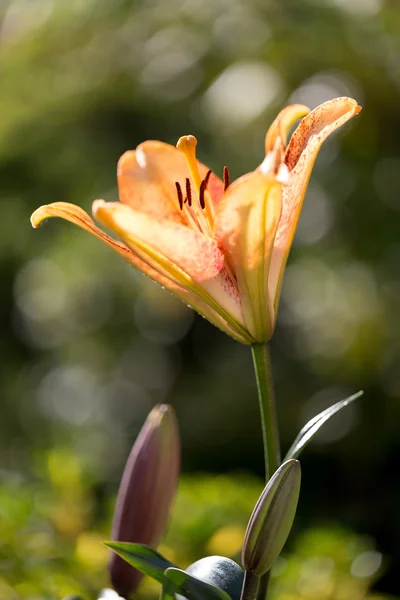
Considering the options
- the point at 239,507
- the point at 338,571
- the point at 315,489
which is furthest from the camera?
the point at 315,489

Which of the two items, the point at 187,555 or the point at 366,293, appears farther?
the point at 366,293

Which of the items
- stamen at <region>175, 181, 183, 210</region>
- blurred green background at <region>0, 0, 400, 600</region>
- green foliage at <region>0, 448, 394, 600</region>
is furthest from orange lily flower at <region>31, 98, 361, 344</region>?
blurred green background at <region>0, 0, 400, 600</region>

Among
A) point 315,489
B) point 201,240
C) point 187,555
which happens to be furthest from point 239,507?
point 315,489

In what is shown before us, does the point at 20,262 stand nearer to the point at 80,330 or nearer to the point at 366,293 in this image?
the point at 80,330

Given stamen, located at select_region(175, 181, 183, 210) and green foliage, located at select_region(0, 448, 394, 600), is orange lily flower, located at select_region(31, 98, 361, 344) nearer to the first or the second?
stamen, located at select_region(175, 181, 183, 210)

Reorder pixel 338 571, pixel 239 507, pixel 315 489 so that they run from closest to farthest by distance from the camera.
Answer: pixel 338 571, pixel 239 507, pixel 315 489
